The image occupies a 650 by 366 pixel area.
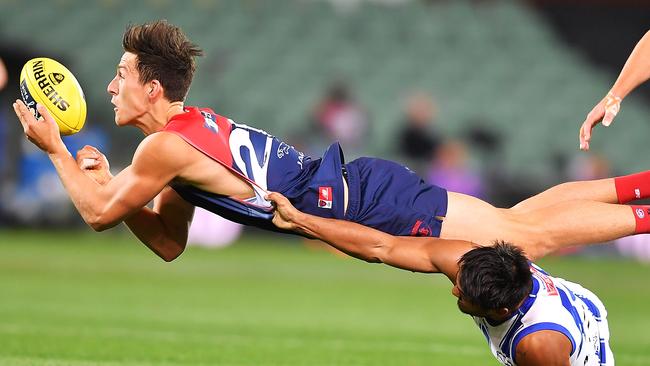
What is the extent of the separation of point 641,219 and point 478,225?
989mm

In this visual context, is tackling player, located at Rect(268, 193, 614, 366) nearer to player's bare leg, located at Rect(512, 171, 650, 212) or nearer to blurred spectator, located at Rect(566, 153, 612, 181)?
player's bare leg, located at Rect(512, 171, 650, 212)

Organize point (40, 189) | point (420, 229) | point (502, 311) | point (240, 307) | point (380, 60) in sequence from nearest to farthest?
1. point (502, 311)
2. point (420, 229)
3. point (240, 307)
4. point (40, 189)
5. point (380, 60)

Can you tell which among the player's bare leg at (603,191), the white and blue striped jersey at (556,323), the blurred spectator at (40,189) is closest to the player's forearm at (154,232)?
the white and blue striped jersey at (556,323)

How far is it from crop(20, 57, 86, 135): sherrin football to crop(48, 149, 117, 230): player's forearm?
28 centimetres

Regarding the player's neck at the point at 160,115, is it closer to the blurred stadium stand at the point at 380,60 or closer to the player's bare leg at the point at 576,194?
the player's bare leg at the point at 576,194

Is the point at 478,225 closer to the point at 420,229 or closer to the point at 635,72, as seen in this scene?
the point at 420,229

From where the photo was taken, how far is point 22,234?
18.3 metres

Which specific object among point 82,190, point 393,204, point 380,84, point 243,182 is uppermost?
point 380,84

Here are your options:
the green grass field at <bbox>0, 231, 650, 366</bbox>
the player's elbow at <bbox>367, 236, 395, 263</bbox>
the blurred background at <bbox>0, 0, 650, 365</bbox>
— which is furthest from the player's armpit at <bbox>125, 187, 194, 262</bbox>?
the blurred background at <bbox>0, 0, 650, 365</bbox>

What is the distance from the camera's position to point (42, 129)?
20.9ft

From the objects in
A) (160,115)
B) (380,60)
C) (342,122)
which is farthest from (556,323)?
(380,60)

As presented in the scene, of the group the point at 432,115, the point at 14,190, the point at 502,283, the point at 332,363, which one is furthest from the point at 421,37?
the point at 502,283

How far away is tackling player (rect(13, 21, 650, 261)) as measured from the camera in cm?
627

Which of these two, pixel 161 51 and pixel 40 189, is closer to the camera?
pixel 161 51
